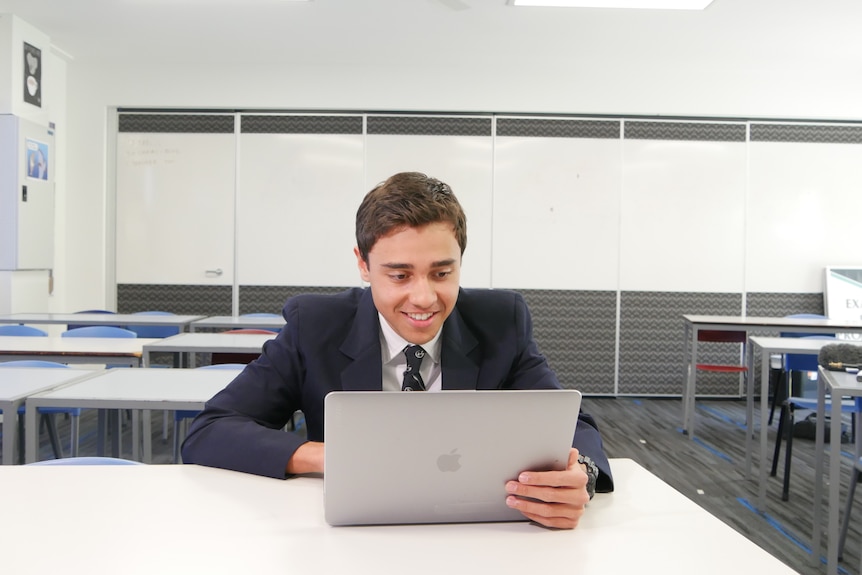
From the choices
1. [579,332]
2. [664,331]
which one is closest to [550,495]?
[579,332]

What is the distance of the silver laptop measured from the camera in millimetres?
937

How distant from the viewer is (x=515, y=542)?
965 millimetres

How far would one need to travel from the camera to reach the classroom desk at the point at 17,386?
2.16 m

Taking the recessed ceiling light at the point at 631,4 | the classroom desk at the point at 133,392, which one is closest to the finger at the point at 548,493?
the classroom desk at the point at 133,392

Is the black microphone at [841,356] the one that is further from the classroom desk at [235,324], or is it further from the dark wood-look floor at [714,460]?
the classroom desk at [235,324]

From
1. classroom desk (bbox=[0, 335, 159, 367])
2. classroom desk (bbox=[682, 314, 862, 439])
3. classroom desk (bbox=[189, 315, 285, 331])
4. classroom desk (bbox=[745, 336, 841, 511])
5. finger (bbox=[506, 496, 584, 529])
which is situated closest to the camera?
finger (bbox=[506, 496, 584, 529])

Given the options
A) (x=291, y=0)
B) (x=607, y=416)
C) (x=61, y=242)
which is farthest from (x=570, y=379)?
(x=61, y=242)

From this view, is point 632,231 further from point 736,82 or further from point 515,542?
point 515,542

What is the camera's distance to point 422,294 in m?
1.28

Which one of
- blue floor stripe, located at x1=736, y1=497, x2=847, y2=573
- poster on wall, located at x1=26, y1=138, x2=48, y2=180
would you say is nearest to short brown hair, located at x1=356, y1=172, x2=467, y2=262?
blue floor stripe, located at x1=736, y1=497, x2=847, y2=573

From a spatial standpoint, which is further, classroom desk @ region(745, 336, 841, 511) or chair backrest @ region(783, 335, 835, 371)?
chair backrest @ region(783, 335, 835, 371)

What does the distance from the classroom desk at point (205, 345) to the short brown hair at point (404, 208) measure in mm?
2095

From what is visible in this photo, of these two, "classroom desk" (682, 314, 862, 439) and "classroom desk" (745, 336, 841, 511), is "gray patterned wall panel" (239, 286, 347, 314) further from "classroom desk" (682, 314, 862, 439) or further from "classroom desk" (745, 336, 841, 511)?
"classroom desk" (745, 336, 841, 511)

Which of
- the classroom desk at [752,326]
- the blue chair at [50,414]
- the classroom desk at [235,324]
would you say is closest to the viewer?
the blue chair at [50,414]
